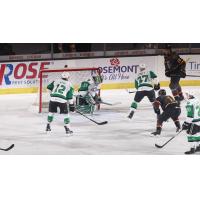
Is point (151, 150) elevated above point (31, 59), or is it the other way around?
point (31, 59)

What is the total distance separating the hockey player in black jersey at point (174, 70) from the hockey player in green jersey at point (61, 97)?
0.81m

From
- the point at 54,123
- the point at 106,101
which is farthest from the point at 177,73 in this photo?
the point at 54,123

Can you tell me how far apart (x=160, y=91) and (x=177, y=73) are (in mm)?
220

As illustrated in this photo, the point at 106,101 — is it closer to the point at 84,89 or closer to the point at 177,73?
the point at 84,89

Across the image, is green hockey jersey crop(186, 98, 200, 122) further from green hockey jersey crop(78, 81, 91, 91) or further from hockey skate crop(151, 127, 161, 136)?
green hockey jersey crop(78, 81, 91, 91)

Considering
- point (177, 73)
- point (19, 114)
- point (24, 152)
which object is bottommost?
point (24, 152)

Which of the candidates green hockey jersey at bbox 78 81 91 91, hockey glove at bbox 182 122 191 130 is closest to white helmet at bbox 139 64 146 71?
green hockey jersey at bbox 78 81 91 91

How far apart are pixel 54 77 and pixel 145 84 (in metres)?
0.74

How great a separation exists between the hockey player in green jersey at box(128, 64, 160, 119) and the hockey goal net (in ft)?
1.17

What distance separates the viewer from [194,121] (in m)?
4.64

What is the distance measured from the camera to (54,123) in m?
4.64

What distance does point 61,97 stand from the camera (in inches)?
183

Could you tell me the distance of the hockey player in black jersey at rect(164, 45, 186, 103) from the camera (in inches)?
183

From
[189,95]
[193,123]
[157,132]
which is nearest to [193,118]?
[193,123]
